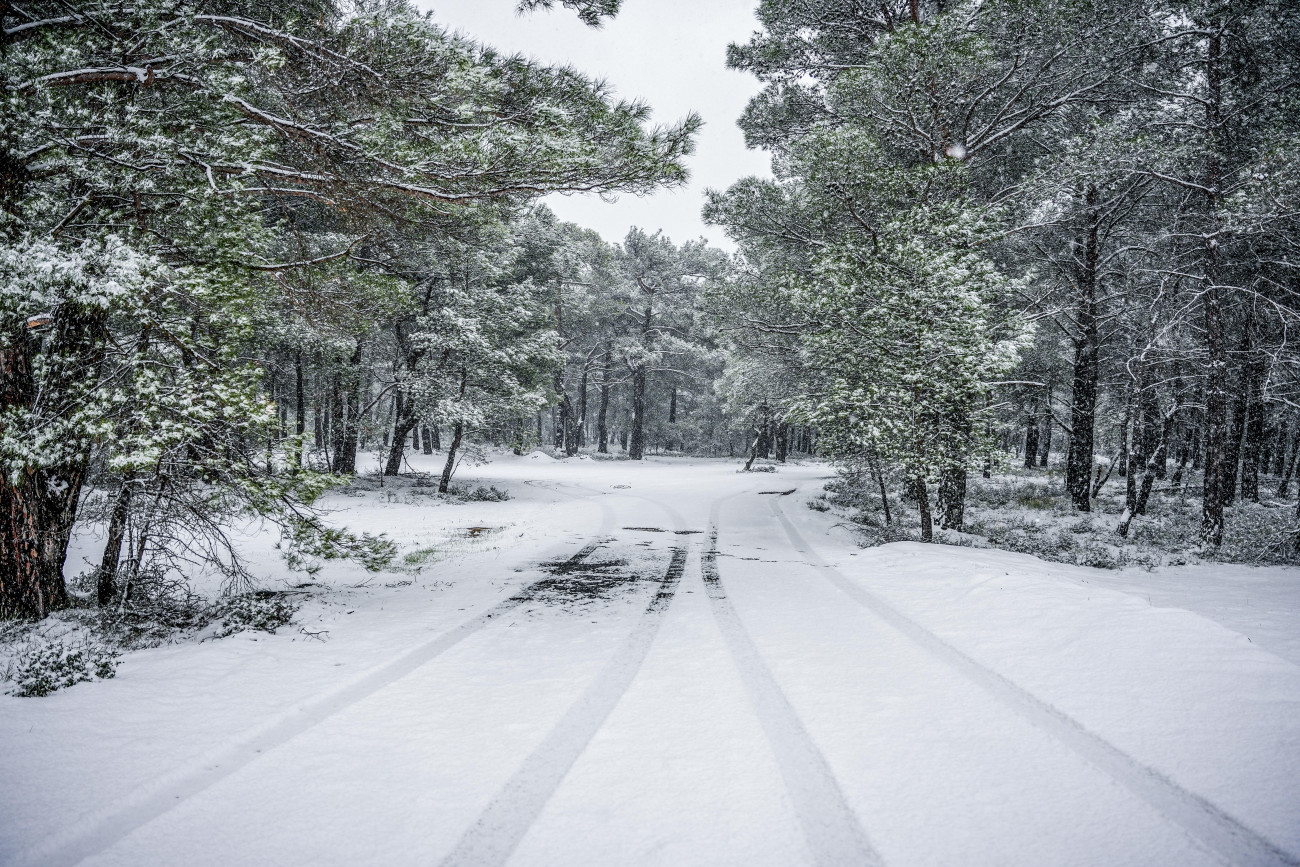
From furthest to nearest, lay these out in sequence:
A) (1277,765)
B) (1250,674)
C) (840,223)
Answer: (840,223)
(1250,674)
(1277,765)

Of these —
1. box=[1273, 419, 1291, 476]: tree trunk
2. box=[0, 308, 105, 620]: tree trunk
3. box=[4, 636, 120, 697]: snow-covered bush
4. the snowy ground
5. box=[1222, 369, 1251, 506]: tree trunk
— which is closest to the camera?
the snowy ground

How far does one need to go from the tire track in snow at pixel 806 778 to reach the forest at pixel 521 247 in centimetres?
419

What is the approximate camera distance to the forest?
14.9ft

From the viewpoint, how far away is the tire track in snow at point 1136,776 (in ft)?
7.09

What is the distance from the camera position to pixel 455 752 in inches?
116

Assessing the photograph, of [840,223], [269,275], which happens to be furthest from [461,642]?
[840,223]

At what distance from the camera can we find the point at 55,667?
12.1 ft

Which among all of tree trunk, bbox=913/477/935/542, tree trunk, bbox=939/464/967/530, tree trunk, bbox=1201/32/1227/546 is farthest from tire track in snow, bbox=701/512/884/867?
tree trunk, bbox=1201/32/1227/546

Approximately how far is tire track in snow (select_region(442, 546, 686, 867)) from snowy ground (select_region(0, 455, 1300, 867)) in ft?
0.05

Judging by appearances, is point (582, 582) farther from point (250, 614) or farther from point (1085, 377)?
point (1085, 377)

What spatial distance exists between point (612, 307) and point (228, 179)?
29.7 meters

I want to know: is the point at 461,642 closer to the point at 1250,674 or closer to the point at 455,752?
the point at 455,752

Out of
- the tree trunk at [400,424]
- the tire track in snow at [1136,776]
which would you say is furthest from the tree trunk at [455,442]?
the tire track in snow at [1136,776]

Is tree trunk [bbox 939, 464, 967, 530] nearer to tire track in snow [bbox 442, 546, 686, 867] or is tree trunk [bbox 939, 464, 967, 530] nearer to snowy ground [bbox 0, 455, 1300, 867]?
snowy ground [bbox 0, 455, 1300, 867]
